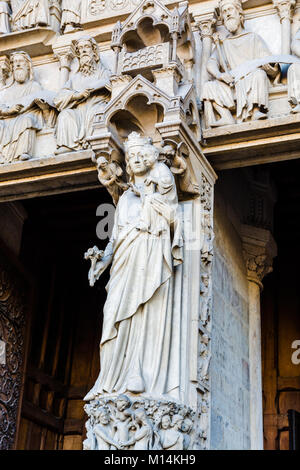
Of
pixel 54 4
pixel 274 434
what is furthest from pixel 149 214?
pixel 274 434

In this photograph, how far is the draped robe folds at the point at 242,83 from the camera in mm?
6195

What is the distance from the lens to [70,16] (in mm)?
7438

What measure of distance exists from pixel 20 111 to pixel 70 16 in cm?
104

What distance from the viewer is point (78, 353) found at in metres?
10.3

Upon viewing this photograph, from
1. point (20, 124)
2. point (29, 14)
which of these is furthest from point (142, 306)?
point (29, 14)

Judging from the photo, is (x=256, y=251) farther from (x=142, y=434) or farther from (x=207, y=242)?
(x=142, y=434)

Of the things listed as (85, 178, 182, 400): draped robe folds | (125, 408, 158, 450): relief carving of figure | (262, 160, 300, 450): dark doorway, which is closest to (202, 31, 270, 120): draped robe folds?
(85, 178, 182, 400): draped robe folds

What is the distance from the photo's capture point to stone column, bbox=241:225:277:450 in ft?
22.8

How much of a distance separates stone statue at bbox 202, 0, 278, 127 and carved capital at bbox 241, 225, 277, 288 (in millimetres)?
1569

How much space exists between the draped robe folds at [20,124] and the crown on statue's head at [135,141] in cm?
128

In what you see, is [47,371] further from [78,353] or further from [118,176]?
[118,176]

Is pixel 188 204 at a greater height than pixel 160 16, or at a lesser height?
lesser

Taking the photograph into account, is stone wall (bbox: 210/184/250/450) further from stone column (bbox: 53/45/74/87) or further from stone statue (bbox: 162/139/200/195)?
stone column (bbox: 53/45/74/87)
